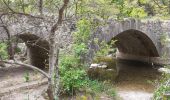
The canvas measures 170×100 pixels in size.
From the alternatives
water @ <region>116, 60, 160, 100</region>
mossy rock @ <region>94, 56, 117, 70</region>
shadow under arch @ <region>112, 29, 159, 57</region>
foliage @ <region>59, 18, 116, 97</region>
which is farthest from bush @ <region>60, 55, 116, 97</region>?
mossy rock @ <region>94, 56, 117, 70</region>

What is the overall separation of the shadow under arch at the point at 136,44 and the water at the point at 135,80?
65 cm

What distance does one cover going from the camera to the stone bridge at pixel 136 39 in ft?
51.6

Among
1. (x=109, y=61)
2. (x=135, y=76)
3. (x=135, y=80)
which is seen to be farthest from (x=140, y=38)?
(x=135, y=80)

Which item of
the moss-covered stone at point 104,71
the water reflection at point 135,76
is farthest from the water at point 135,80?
the moss-covered stone at point 104,71

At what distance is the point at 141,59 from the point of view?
21.9 m

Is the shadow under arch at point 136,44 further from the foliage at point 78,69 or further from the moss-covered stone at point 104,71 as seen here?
the foliage at point 78,69

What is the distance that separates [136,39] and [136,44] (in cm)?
96

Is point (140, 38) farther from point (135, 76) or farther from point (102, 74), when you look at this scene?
point (102, 74)

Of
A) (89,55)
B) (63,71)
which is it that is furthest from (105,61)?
(63,71)

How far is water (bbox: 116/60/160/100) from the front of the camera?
13781 mm

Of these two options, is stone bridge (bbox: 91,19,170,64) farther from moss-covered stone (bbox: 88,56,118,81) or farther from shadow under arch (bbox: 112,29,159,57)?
moss-covered stone (bbox: 88,56,118,81)

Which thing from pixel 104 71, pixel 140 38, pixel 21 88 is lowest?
pixel 104 71

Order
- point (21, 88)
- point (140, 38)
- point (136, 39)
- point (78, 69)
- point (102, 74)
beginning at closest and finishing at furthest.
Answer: point (78, 69) → point (21, 88) → point (102, 74) → point (140, 38) → point (136, 39)

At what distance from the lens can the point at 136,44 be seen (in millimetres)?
21406
